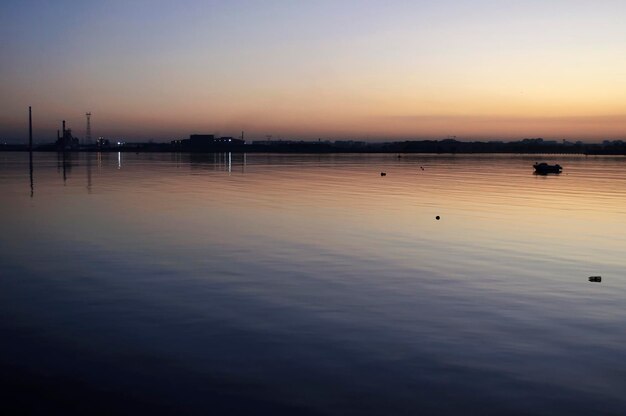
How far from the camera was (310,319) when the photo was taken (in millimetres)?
15070

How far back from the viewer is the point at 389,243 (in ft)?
90.3

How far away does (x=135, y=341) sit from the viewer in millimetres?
13047

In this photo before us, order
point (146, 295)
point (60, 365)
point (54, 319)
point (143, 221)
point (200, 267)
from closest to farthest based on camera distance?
point (60, 365) < point (54, 319) < point (146, 295) < point (200, 267) < point (143, 221)

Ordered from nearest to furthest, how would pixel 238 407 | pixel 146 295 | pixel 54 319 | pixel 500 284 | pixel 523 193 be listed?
pixel 238 407, pixel 54 319, pixel 146 295, pixel 500 284, pixel 523 193

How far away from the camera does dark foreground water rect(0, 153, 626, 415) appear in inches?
411

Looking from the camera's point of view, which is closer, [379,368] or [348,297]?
[379,368]

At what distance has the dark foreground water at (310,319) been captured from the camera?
10.4 m

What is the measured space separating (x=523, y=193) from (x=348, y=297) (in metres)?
46.8

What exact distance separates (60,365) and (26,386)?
1.04m

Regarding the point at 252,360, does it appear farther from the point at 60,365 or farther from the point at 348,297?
the point at 348,297

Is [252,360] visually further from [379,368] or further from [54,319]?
[54,319]

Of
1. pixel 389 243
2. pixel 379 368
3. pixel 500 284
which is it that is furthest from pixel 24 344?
pixel 389 243

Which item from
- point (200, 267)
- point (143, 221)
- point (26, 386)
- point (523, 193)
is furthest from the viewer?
point (523, 193)

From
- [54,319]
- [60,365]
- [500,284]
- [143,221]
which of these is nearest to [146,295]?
[54,319]
